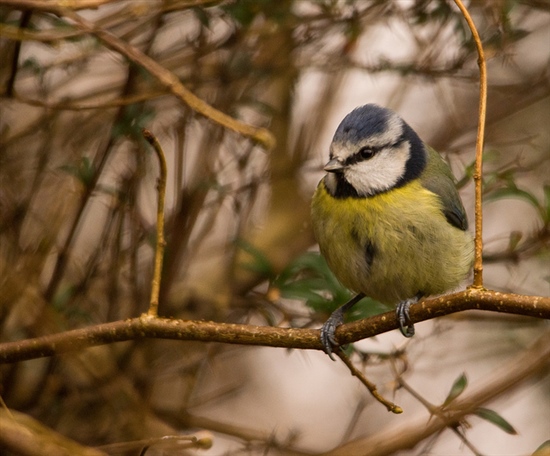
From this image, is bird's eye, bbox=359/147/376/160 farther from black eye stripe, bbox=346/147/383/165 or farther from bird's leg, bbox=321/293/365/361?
bird's leg, bbox=321/293/365/361

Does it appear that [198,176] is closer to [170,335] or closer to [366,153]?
[366,153]

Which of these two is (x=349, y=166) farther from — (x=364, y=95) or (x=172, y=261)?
(x=364, y=95)

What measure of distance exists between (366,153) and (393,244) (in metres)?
0.29

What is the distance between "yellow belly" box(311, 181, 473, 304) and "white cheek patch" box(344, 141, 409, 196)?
3cm

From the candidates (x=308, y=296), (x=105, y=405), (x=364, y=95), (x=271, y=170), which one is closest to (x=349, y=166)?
(x=308, y=296)

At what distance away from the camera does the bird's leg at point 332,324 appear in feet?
6.27

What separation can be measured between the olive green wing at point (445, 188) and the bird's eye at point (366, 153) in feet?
0.58

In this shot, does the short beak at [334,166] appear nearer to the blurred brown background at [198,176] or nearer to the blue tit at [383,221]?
the blue tit at [383,221]

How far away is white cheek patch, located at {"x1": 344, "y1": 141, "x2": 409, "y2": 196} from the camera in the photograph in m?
2.44

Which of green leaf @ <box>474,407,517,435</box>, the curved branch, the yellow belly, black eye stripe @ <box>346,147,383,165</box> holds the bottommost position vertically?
green leaf @ <box>474,407,517,435</box>

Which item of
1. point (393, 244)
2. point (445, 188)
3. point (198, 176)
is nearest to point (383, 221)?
point (393, 244)

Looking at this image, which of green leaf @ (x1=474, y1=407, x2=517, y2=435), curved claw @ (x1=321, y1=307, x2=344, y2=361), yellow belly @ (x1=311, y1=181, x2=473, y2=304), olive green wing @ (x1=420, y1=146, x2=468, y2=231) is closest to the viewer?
curved claw @ (x1=321, y1=307, x2=344, y2=361)

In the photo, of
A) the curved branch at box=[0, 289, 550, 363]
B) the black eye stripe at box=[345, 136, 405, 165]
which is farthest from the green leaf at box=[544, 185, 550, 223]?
the curved branch at box=[0, 289, 550, 363]

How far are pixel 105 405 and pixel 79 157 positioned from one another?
82cm
